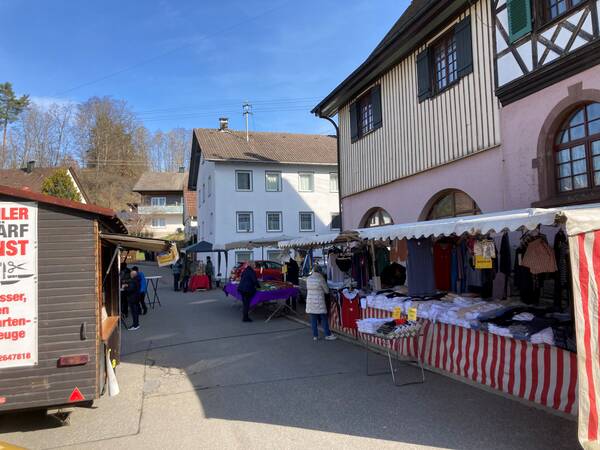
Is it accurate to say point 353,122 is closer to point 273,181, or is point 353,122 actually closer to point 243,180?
point 243,180

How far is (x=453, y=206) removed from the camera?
1126cm

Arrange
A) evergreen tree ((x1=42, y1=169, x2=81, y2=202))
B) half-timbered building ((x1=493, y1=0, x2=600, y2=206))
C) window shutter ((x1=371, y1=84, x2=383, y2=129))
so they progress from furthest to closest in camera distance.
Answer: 1. evergreen tree ((x1=42, y1=169, x2=81, y2=202))
2. window shutter ((x1=371, y1=84, x2=383, y2=129))
3. half-timbered building ((x1=493, y1=0, x2=600, y2=206))

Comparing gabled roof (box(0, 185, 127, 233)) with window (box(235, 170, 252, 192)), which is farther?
window (box(235, 170, 252, 192))


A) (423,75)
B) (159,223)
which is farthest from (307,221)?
(159,223)

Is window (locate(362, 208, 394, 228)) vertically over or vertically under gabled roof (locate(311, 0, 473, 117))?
under

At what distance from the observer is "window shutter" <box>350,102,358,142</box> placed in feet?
50.3

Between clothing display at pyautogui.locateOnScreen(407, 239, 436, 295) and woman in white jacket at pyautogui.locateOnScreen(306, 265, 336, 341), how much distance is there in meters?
1.97

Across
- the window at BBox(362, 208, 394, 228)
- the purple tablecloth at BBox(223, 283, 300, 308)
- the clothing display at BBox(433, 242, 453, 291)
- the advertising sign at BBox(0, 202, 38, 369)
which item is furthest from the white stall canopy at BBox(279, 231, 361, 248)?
the advertising sign at BBox(0, 202, 38, 369)

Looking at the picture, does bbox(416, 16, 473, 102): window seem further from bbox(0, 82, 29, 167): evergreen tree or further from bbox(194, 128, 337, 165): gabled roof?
bbox(0, 82, 29, 167): evergreen tree

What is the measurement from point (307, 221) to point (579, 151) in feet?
79.0

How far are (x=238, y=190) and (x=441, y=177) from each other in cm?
2012

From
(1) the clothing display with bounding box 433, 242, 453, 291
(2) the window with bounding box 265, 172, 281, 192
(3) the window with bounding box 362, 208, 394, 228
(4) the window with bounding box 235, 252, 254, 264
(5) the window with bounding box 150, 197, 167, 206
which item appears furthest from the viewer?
(5) the window with bounding box 150, 197, 167, 206

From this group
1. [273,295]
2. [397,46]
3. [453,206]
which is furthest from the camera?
[273,295]

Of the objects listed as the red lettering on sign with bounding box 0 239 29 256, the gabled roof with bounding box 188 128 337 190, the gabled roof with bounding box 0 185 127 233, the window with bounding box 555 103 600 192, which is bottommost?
the red lettering on sign with bounding box 0 239 29 256
